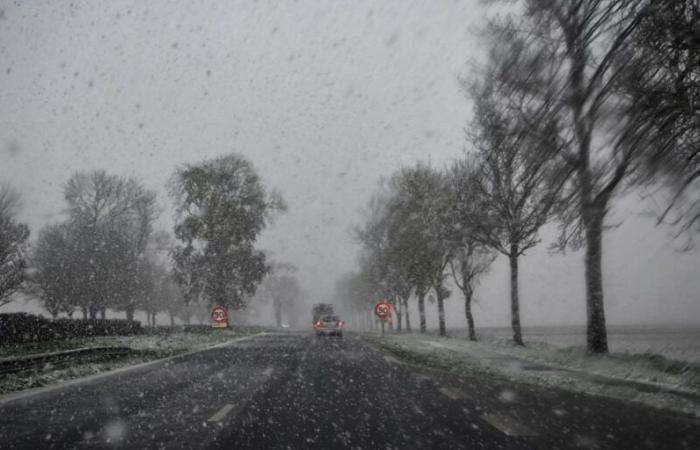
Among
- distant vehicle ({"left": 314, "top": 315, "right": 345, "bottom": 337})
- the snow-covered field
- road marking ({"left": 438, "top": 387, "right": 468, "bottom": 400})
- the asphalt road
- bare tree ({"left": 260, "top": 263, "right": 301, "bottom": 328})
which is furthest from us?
bare tree ({"left": 260, "top": 263, "right": 301, "bottom": 328})

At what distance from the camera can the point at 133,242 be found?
168ft

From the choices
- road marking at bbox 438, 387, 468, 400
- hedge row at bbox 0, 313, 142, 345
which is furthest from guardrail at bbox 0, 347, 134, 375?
road marking at bbox 438, 387, 468, 400

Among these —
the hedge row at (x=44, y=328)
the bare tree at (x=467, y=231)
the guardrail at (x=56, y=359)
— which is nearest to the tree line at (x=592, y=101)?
the guardrail at (x=56, y=359)

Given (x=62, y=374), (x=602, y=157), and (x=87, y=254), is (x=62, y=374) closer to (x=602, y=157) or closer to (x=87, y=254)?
(x=602, y=157)

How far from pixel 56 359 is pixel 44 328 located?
11.8 meters

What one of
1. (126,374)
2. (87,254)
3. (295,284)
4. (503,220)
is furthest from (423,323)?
(295,284)

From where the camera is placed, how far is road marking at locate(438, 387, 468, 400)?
9.08 m

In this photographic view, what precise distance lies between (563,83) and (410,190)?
113 ft

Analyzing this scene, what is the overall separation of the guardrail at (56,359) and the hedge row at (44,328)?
6191 millimetres

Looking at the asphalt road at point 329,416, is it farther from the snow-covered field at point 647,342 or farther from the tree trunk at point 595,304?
the snow-covered field at point 647,342

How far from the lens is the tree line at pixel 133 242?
44.8m

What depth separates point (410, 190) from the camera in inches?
1598

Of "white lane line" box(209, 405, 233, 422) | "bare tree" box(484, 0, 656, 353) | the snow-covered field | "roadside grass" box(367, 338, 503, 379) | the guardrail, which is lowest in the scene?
the snow-covered field

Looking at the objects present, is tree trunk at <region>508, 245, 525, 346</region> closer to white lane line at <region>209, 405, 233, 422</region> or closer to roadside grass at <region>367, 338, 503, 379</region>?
roadside grass at <region>367, 338, 503, 379</region>
